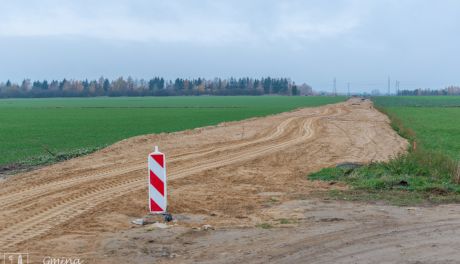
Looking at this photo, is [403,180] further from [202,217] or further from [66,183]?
[66,183]

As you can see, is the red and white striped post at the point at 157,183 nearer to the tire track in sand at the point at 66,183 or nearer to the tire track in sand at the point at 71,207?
the tire track in sand at the point at 71,207

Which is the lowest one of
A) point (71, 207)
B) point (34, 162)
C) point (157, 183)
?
point (34, 162)

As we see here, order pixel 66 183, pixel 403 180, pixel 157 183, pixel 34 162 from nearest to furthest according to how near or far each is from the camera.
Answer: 1. pixel 157 183
2. pixel 403 180
3. pixel 66 183
4. pixel 34 162

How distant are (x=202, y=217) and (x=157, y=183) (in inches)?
39.8

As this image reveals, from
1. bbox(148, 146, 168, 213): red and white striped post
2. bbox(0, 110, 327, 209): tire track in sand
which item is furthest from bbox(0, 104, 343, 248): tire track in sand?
bbox(148, 146, 168, 213): red and white striped post

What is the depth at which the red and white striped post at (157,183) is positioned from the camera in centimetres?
957

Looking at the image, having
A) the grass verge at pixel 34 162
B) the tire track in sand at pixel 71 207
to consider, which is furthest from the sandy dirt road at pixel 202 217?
the grass verge at pixel 34 162

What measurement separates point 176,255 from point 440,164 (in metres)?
9.63

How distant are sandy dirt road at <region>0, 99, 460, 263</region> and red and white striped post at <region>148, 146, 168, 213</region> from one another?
1.13 feet

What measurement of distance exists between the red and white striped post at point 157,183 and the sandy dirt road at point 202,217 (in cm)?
34

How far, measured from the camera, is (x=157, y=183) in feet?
31.7

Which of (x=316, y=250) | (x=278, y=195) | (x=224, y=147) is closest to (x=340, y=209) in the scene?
(x=278, y=195)

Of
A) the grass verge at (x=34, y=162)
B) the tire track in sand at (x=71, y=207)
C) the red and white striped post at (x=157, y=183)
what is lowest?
the grass verge at (x=34, y=162)

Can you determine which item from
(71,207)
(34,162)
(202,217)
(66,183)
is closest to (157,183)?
(202,217)
